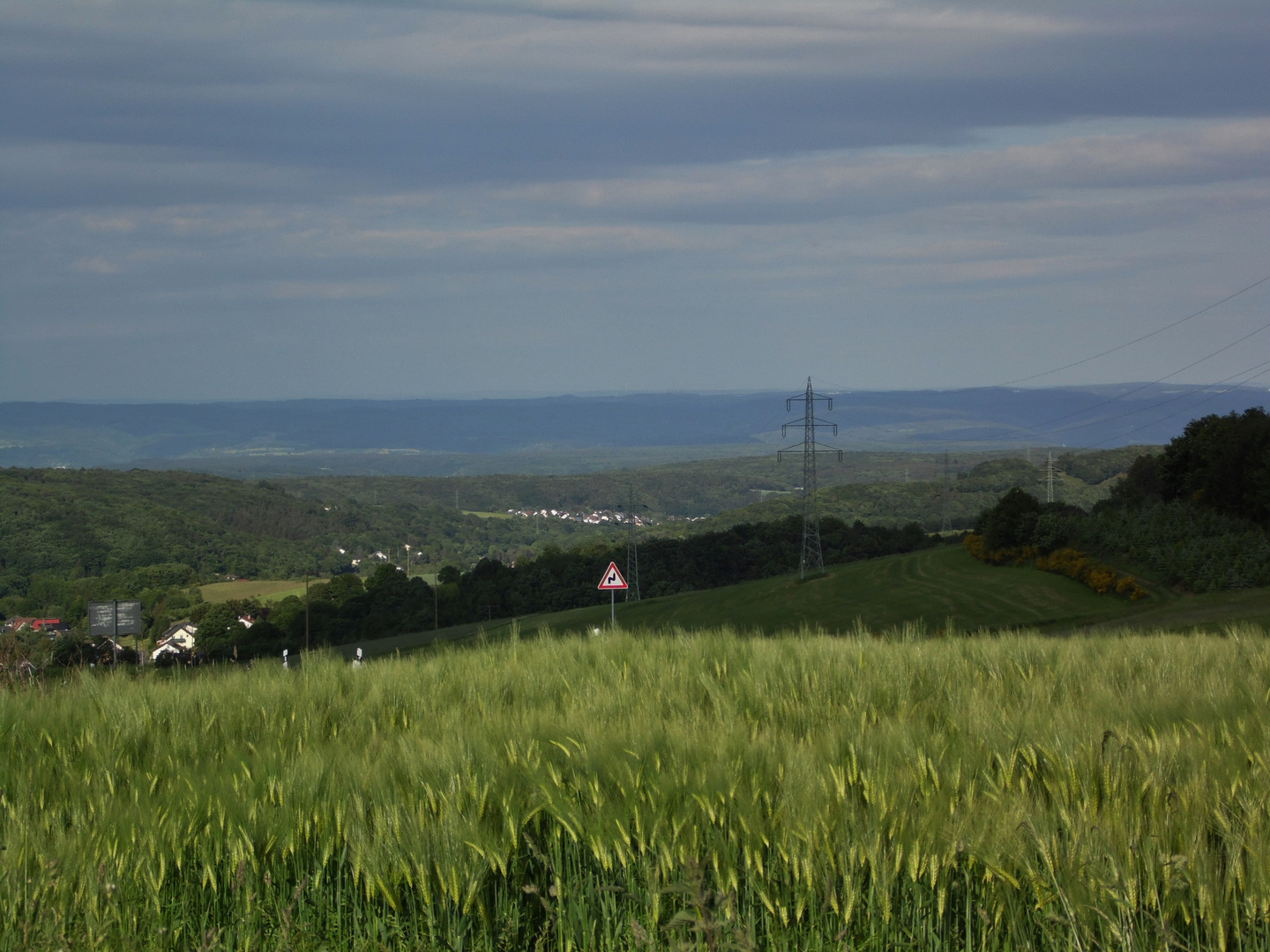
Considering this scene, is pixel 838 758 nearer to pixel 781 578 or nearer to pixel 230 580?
pixel 781 578

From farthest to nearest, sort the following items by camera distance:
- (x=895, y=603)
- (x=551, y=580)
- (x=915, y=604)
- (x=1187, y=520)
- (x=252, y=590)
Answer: (x=252, y=590)
(x=551, y=580)
(x=895, y=603)
(x=915, y=604)
(x=1187, y=520)

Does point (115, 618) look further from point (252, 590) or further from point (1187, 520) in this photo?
point (252, 590)

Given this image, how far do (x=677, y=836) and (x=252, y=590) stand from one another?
8407 cm

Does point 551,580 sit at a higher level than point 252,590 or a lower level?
higher

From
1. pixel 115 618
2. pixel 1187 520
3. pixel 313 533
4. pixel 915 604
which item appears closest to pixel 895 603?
pixel 915 604

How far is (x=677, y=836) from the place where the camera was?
11.9 feet

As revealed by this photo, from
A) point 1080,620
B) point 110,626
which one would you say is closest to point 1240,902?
point 110,626

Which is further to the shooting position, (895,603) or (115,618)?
(895,603)

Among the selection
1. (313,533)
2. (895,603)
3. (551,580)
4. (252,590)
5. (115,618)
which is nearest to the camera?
(115,618)

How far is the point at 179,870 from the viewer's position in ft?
13.0

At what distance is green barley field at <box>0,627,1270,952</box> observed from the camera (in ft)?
11.0

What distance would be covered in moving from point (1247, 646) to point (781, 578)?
57.2 metres

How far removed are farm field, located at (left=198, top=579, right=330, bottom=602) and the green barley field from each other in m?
71.7

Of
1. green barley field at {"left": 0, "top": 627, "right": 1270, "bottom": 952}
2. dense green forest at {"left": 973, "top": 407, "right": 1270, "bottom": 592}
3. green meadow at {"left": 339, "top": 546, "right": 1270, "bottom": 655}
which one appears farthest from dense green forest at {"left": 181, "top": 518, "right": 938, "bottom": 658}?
green barley field at {"left": 0, "top": 627, "right": 1270, "bottom": 952}
